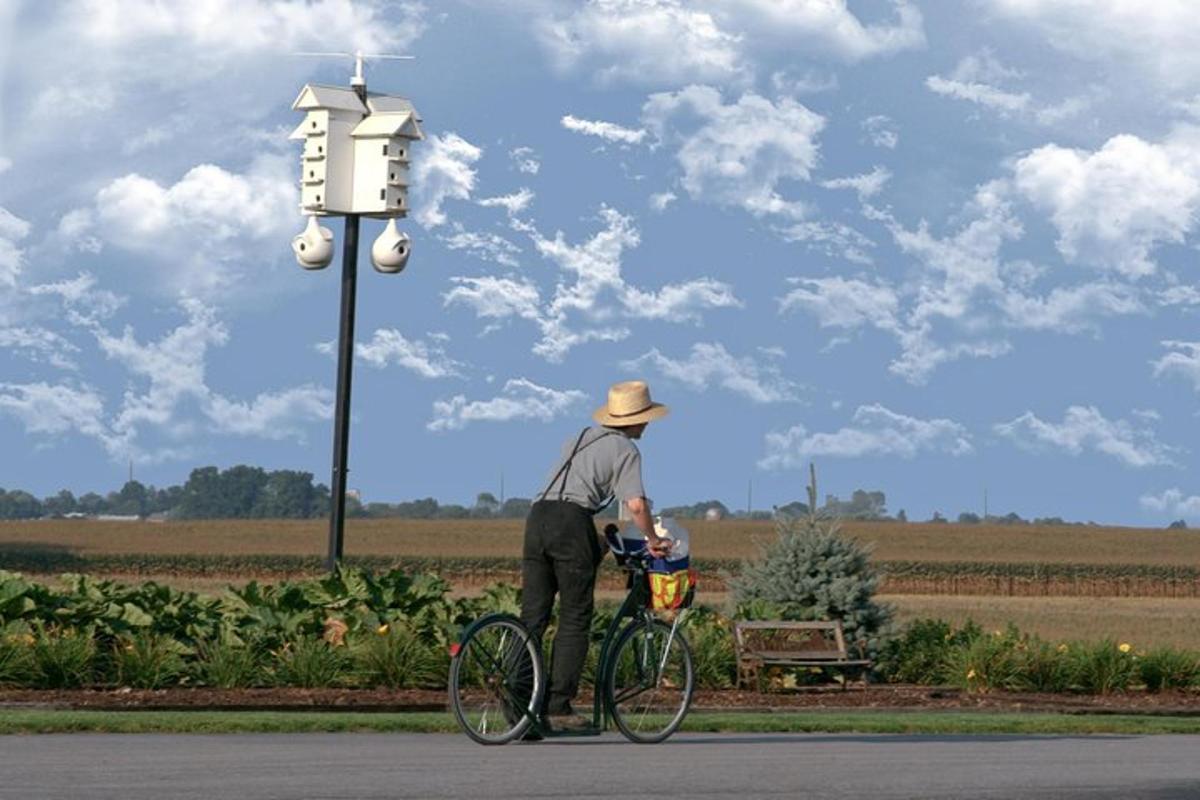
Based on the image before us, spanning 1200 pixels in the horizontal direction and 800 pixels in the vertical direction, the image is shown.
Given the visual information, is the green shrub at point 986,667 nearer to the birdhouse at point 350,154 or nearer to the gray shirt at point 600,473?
the birdhouse at point 350,154

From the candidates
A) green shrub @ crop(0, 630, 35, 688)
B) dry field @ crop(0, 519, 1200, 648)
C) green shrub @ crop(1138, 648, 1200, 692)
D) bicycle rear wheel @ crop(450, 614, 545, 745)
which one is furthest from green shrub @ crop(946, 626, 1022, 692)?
dry field @ crop(0, 519, 1200, 648)

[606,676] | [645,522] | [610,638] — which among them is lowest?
[606,676]

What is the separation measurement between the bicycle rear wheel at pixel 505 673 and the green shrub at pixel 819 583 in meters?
8.62

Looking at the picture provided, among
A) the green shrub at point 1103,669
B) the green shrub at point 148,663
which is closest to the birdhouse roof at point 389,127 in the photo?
the green shrub at point 148,663

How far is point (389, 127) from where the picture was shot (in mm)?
22688

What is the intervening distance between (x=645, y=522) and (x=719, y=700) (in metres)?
6.20

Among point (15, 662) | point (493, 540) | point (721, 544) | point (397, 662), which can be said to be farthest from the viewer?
point (721, 544)

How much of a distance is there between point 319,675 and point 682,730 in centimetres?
404

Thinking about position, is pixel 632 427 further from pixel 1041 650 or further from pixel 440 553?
pixel 440 553

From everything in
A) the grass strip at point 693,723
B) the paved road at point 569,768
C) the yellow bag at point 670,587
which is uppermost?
the yellow bag at point 670,587

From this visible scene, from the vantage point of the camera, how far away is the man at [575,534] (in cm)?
1313

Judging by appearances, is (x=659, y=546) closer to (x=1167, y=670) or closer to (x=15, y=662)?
(x=15, y=662)

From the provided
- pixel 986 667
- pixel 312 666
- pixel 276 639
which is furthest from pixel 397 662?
pixel 986 667

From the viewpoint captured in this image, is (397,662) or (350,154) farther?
(350,154)
